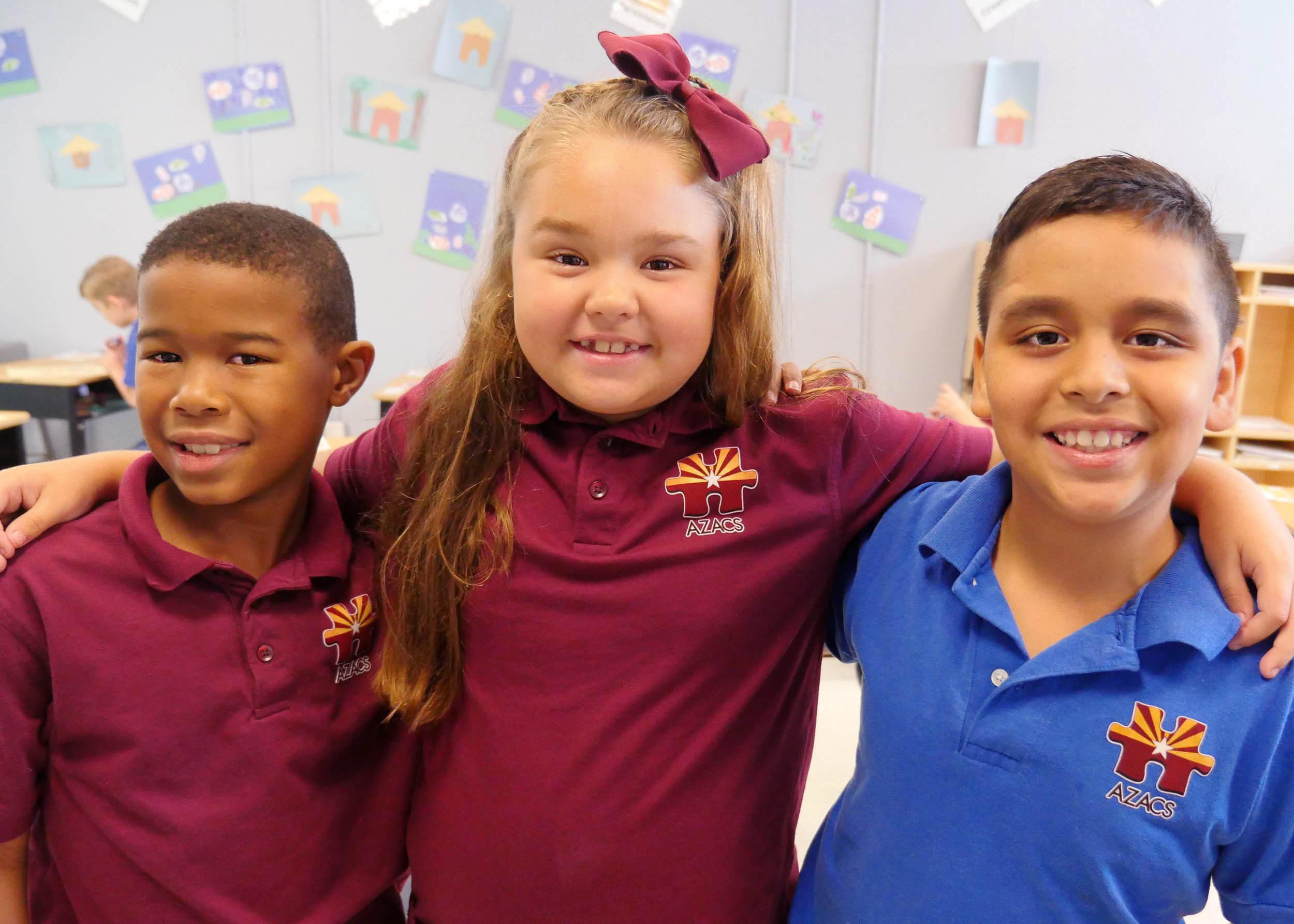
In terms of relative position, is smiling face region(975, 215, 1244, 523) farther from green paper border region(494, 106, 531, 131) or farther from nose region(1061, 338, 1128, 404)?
green paper border region(494, 106, 531, 131)

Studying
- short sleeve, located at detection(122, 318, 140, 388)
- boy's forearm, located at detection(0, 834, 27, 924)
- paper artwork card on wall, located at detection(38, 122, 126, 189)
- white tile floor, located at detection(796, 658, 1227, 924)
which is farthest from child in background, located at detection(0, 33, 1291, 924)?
paper artwork card on wall, located at detection(38, 122, 126, 189)

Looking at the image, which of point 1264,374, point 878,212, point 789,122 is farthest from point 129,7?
point 1264,374

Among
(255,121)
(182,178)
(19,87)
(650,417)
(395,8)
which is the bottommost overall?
(650,417)

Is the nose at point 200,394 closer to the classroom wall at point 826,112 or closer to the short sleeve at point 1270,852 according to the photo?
the short sleeve at point 1270,852

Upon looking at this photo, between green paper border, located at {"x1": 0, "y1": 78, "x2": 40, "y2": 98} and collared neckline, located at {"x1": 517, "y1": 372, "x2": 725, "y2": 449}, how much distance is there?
4252 mm

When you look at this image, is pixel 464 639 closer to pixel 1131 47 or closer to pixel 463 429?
pixel 463 429

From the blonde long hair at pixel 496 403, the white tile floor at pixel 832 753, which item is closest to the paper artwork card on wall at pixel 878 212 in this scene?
the white tile floor at pixel 832 753

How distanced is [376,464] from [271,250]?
0.94 feet

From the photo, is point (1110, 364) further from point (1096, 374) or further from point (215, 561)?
point (215, 561)

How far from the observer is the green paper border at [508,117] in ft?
12.5

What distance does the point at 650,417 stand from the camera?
2.97 ft

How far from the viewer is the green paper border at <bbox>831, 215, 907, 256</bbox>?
385 centimetres

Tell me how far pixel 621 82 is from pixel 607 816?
28.7 inches

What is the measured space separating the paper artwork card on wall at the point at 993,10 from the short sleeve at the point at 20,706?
157 inches
